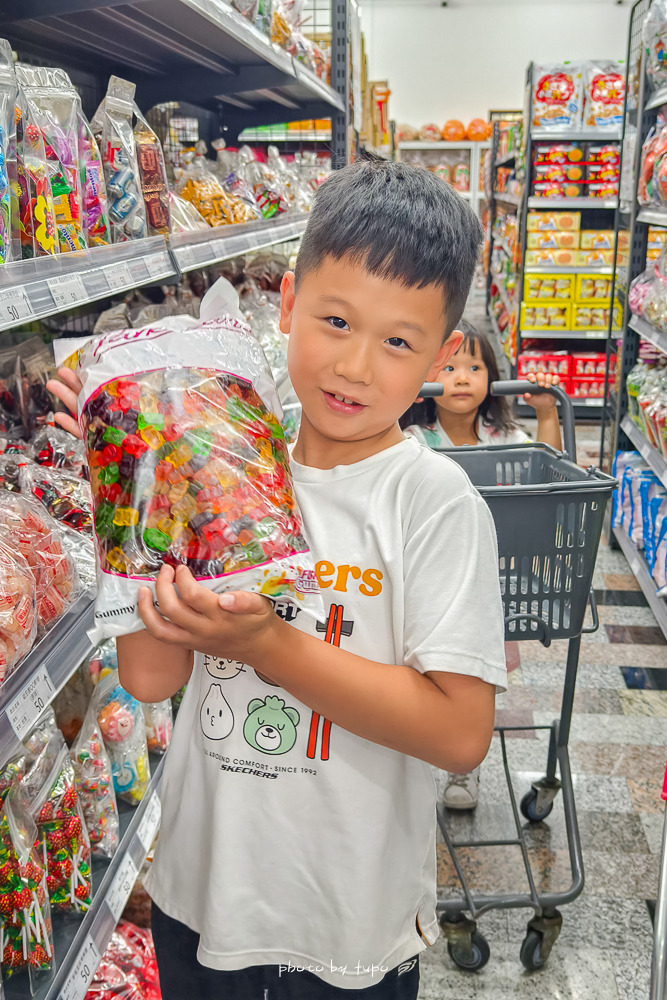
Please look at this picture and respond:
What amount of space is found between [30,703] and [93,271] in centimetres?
64

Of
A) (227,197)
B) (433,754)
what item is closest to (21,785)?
(433,754)

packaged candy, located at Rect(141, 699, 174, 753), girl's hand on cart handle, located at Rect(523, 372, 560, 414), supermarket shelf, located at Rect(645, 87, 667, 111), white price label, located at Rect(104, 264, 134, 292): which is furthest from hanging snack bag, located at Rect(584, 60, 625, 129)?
packaged candy, located at Rect(141, 699, 174, 753)

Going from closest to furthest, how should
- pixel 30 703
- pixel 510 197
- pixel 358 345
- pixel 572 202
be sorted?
pixel 358 345 < pixel 30 703 < pixel 572 202 < pixel 510 197

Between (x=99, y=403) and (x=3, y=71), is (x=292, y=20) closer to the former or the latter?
(x=3, y=71)

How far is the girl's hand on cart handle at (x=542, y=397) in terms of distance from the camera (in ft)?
7.09

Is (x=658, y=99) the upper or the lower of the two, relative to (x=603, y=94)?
lower

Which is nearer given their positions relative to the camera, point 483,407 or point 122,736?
point 122,736

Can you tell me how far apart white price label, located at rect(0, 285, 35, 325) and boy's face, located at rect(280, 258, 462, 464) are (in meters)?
0.34

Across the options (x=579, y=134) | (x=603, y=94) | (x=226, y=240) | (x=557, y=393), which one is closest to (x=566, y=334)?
(x=579, y=134)

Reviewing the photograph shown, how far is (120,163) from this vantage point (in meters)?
1.72

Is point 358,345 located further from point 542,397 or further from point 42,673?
point 542,397

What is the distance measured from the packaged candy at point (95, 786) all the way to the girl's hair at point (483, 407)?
4.15ft

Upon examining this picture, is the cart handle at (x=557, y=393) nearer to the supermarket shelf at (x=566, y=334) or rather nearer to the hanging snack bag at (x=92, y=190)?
the hanging snack bag at (x=92, y=190)

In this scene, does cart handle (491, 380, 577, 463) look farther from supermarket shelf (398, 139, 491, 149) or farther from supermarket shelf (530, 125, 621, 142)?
supermarket shelf (398, 139, 491, 149)
